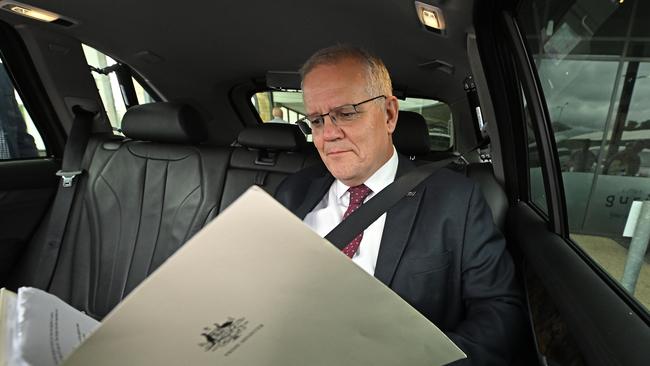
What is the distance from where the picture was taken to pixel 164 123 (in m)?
1.94

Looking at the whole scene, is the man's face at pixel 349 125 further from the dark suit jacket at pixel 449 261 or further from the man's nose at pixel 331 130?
the dark suit jacket at pixel 449 261

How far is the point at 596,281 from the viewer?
2.88 ft

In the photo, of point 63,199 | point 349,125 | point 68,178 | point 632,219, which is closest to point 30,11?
point 68,178

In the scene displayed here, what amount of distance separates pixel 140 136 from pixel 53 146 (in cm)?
79

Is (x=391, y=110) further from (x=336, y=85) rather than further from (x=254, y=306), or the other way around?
(x=254, y=306)

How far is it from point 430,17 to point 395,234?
46.8 inches

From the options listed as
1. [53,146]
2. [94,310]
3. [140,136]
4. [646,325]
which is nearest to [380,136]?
[646,325]

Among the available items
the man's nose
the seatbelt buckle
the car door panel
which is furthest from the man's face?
the car door panel

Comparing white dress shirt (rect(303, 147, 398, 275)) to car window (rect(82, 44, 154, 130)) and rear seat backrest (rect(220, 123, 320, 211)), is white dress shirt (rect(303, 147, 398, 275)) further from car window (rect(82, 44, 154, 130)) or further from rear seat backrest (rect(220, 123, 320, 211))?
car window (rect(82, 44, 154, 130))

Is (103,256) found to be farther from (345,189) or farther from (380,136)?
(380,136)

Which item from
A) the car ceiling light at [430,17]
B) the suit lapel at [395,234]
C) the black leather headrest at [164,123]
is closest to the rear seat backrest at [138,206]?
the black leather headrest at [164,123]

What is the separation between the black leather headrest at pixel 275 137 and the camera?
1879 millimetres

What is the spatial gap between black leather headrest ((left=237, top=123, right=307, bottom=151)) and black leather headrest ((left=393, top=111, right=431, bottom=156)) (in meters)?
0.47

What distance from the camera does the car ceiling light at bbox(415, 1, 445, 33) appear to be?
5.62 ft
